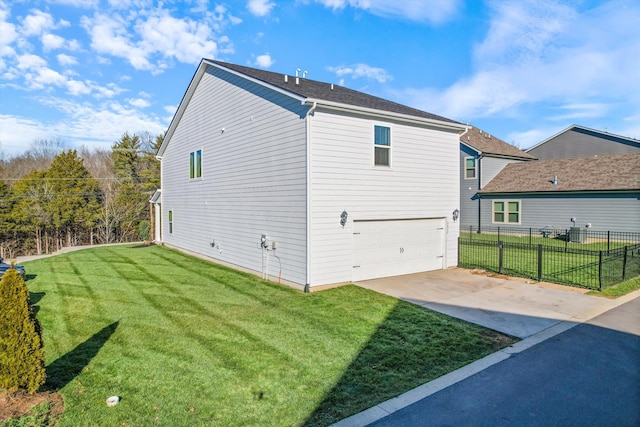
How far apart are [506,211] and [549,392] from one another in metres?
21.6

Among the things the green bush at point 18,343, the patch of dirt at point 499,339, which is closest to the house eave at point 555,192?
the patch of dirt at point 499,339

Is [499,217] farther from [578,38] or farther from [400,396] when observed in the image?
[400,396]

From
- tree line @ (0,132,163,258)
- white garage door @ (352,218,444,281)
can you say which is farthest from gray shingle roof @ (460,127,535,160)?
tree line @ (0,132,163,258)

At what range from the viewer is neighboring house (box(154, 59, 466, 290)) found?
9.87m

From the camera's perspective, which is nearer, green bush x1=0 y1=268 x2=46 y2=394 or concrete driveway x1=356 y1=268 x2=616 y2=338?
green bush x1=0 y1=268 x2=46 y2=394

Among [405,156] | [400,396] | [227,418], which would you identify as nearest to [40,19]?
[405,156]

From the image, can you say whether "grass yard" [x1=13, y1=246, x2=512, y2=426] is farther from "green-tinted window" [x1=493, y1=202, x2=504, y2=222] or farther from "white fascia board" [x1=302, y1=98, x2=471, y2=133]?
"green-tinted window" [x1=493, y1=202, x2=504, y2=222]

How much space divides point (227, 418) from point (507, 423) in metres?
3.14

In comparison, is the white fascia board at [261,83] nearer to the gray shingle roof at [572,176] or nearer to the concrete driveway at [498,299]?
the concrete driveway at [498,299]

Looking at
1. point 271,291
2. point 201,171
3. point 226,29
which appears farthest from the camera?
point 201,171

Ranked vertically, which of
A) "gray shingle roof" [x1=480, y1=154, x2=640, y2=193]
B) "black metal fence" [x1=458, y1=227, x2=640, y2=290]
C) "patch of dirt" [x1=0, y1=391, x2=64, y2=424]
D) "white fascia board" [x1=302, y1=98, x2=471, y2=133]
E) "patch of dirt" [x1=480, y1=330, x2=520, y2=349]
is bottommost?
"patch of dirt" [x1=0, y1=391, x2=64, y2=424]

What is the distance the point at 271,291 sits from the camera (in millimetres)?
9828

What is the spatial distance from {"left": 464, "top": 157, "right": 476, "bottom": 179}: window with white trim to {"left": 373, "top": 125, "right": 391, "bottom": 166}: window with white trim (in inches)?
657

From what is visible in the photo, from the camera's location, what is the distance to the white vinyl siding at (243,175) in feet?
33.5
